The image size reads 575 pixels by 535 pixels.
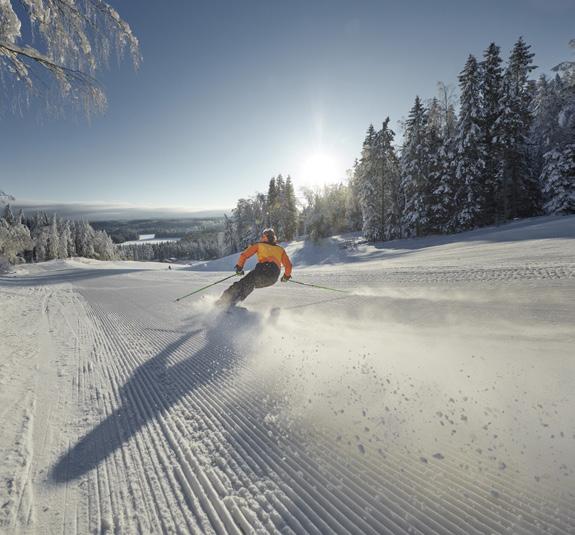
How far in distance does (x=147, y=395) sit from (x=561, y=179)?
3070cm

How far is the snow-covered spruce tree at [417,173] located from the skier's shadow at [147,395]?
28.2 meters

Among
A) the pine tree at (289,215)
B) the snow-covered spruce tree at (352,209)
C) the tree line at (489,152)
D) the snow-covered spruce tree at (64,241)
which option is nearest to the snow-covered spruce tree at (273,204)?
the pine tree at (289,215)

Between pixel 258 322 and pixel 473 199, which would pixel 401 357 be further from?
Answer: pixel 473 199

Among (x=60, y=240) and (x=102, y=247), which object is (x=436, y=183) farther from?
(x=102, y=247)

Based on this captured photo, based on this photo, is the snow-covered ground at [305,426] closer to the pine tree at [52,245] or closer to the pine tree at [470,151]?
the pine tree at [470,151]

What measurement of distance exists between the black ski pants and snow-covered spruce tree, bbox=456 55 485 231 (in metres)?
24.7

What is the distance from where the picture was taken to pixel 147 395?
2953 millimetres

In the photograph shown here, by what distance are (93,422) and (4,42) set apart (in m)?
4.77

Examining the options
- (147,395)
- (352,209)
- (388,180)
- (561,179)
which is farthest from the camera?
(352,209)

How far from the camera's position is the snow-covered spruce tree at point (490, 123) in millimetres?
25656

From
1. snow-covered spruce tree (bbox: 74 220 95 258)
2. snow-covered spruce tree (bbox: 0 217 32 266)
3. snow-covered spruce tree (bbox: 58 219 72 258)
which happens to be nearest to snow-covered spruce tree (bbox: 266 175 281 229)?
snow-covered spruce tree (bbox: 0 217 32 266)

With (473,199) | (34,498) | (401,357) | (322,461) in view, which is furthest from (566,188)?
(34,498)

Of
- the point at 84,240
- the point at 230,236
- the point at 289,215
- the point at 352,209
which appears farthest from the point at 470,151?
the point at 84,240

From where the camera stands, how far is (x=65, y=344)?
4.60m
